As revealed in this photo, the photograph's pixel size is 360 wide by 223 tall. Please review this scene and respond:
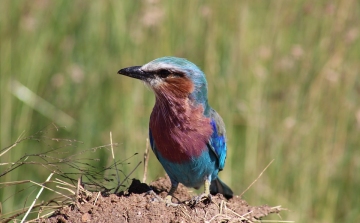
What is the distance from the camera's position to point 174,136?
14.4ft

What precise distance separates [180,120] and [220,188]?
81cm

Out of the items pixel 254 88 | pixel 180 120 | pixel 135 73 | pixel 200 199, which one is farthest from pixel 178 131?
pixel 254 88

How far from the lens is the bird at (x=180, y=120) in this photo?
4309 mm

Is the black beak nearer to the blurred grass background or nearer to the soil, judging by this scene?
the soil

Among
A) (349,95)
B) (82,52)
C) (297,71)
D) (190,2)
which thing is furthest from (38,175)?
(349,95)

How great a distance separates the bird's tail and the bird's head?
0.79 meters

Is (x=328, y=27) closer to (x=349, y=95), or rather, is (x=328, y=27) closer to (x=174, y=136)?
(x=349, y=95)

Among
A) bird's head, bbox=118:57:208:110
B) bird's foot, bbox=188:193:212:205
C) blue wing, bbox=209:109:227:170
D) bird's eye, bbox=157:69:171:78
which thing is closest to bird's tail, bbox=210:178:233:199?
blue wing, bbox=209:109:227:170

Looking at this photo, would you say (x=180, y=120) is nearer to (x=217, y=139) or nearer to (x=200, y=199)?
(x=217, y=139)

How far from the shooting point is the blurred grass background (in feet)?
20.3

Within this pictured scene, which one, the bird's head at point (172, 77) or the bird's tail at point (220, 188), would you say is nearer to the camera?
the bird's head at point (172, 77)

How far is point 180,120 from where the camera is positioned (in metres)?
4.42

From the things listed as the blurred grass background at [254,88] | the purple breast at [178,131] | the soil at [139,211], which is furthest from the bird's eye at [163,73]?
the blurred grass background at [254,88]

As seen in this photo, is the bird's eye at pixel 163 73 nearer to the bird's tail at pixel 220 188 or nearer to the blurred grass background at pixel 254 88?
the bird's tail at pixel 220 188
